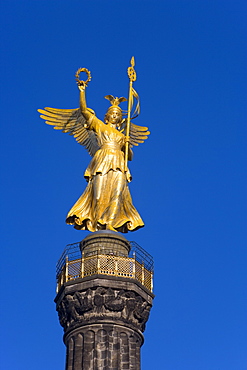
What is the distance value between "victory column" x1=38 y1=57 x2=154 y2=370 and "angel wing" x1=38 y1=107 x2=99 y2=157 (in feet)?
0.27

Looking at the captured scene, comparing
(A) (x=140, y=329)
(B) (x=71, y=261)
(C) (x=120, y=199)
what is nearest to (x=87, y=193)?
(C) (x=120, y=199)

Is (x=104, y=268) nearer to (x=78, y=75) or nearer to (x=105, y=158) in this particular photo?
(x=105, y=158)

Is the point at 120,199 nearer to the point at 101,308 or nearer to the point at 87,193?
the point at 87,193

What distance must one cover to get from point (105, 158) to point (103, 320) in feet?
29.8

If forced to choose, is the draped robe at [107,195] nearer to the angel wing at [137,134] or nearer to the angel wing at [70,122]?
Answer: the angel wing at [70,122]

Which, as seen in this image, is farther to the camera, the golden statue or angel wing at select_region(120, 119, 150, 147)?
angel wing at select_region(120, 119, 150, 147)

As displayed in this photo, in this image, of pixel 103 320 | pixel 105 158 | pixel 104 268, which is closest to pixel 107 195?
pixel 105 158

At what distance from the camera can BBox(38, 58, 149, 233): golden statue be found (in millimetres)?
44125

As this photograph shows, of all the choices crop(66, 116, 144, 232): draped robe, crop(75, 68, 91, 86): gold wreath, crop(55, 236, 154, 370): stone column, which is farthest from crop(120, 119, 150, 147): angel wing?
crop(55, 236, 154, 370): stone column

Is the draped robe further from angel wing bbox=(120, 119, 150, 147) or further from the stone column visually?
the stone column

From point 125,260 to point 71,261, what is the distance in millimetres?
2384

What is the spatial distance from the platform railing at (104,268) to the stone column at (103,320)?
0.32 m

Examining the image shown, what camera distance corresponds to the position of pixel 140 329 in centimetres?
4084

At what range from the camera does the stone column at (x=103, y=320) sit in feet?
128
